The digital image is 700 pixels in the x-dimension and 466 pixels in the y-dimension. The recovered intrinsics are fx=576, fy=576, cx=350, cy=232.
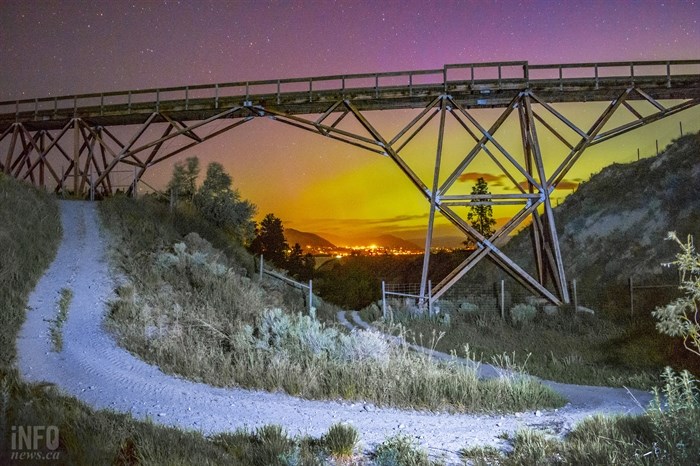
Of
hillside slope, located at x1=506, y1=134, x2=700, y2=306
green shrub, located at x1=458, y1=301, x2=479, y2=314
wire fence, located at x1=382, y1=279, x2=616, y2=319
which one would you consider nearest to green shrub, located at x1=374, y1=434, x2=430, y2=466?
wire fence, located at x1=382, y1=279, x2=616, y2=319

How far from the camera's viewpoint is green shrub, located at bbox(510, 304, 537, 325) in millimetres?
18844

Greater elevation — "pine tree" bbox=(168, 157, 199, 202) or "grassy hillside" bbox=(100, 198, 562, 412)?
"pine tree" bbox=(168, 157, 199, 202)

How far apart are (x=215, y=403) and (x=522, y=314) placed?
514 inches

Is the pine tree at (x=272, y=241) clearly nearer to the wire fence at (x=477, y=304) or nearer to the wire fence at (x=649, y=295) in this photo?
the wire fence at (x=477, y=304)

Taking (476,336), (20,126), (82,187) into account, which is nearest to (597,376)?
(476,336)

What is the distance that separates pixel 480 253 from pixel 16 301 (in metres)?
14.4

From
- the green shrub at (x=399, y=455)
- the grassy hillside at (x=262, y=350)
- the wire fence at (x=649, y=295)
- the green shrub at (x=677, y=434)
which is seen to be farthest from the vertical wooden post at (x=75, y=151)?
the green shrub at (x=677, y=434)

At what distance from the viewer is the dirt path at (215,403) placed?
7.26 meters

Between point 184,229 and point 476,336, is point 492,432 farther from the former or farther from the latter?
point 184,229

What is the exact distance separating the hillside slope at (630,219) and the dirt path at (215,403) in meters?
18.3

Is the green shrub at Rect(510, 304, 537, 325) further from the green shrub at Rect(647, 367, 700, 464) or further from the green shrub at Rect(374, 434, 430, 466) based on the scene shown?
the green shrub at Rect(374, 434, 430, 466)

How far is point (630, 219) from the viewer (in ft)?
102

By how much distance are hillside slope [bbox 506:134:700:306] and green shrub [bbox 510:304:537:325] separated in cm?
743

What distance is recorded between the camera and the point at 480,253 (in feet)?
67.8
